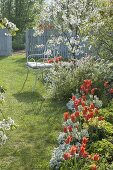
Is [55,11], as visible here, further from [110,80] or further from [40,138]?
[40,138]

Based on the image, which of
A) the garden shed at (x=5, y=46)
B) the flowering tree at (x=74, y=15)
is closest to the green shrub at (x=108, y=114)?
the flowering tree at (x=74, y=15)

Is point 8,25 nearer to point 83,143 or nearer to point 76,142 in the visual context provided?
point 83,143

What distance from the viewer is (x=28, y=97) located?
31.7 feet

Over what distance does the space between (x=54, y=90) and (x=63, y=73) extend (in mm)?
452

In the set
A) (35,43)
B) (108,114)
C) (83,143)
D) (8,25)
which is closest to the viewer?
(8,25)

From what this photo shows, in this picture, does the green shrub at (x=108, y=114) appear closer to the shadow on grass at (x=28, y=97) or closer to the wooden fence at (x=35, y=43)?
the shadow on grass at (x=28, y=97)

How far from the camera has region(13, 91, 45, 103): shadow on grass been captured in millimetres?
9386

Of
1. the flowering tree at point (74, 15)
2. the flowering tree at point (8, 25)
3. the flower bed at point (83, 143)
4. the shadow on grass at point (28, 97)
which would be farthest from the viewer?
the flowering tree at point (74, 15)

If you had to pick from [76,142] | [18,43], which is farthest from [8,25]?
[18,43]

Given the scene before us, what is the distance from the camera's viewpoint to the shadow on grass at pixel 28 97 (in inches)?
370

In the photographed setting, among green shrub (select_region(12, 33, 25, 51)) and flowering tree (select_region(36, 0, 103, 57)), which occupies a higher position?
flowering tree (select_region(36, 0, 103, 57))

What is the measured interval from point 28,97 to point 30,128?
2555 millimetres

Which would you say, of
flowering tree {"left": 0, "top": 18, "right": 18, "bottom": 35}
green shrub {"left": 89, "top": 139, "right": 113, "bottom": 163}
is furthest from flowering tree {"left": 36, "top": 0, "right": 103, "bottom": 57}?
flowering tree {"left": 0, "top": 18, "right": 18, "bottom": 35}

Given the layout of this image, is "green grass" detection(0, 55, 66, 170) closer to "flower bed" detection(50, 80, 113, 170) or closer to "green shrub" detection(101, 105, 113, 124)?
"flower bed" detection(50, 80, 113, 170)
